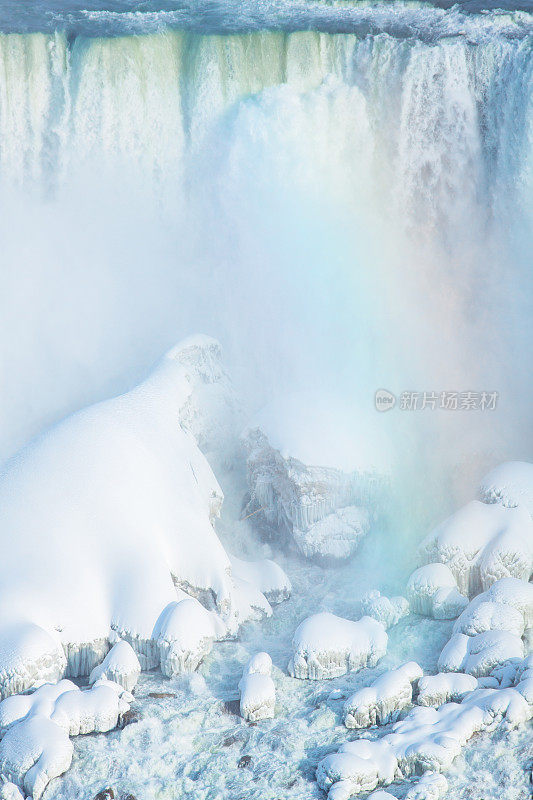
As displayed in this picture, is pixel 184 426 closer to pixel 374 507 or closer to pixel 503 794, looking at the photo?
pixel 374 507

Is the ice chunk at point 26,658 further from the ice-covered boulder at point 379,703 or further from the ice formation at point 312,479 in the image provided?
the ice formation at point 312,479

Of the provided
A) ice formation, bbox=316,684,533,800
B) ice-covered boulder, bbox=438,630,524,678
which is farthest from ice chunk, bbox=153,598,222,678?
ice-covered boulder, bbox=438,630,524,678

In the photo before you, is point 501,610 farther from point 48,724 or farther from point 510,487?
point 48,724

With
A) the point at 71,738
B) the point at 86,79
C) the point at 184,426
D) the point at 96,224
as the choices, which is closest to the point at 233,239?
the point at 96,224

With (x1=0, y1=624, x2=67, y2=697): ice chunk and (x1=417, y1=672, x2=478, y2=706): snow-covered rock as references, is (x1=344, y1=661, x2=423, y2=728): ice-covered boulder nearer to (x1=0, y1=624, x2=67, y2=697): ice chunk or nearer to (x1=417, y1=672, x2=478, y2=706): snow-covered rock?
(x1=417, y1=672, x2=478, y2=706): snow-covered rock

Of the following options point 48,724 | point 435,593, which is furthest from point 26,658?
point 435,593
